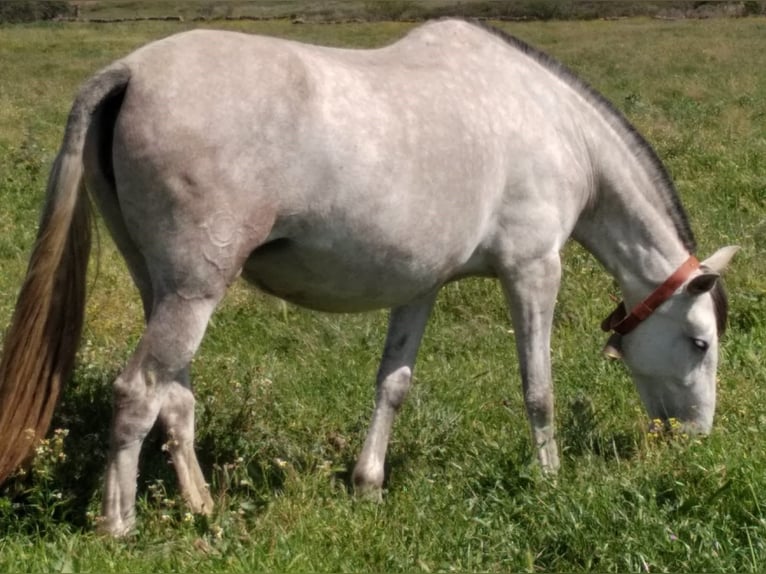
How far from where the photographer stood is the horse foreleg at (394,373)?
5.14 meters

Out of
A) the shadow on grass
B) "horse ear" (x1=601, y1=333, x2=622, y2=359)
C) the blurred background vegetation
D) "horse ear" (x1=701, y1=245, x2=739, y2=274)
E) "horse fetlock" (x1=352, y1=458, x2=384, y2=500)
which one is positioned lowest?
the blurred background vegetation

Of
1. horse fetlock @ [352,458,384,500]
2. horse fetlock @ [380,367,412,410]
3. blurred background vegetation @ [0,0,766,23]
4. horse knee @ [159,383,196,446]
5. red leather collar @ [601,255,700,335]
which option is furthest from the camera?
blurred background vegetation @ [0,0,766,23]

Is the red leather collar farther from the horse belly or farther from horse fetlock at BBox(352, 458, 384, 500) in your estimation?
horse fetlock at BBox(352, 458, 384, 500)

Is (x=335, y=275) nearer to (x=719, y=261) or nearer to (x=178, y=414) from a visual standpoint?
(x=178, y=414)

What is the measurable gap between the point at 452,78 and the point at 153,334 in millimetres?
1787

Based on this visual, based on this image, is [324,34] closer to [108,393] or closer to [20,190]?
[20,190]

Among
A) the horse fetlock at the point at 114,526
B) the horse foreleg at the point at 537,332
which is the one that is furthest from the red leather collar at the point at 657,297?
the horse fetlock at the point at 114,526

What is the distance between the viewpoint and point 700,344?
554 centimetres

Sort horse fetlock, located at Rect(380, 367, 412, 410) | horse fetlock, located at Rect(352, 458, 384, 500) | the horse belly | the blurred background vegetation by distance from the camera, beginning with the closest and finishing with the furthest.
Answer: the horse belly
horse fetlock, located at Rect(352, 458, 384, 500)
horse fetlock, located at Rect(380, 367, 412, 410)
the blurred background vegetation

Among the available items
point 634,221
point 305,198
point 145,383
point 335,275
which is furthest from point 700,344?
point 145,383

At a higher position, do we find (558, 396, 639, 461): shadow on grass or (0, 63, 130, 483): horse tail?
(0, 63, 130, 483): horse tail

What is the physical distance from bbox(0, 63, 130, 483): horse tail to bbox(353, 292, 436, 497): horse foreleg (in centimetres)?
151

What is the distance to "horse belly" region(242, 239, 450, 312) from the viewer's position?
4.24 metres

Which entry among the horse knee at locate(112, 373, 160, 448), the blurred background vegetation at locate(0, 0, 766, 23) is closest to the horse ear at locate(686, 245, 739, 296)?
the horse knee at locate(112, 373, 160, 448)
